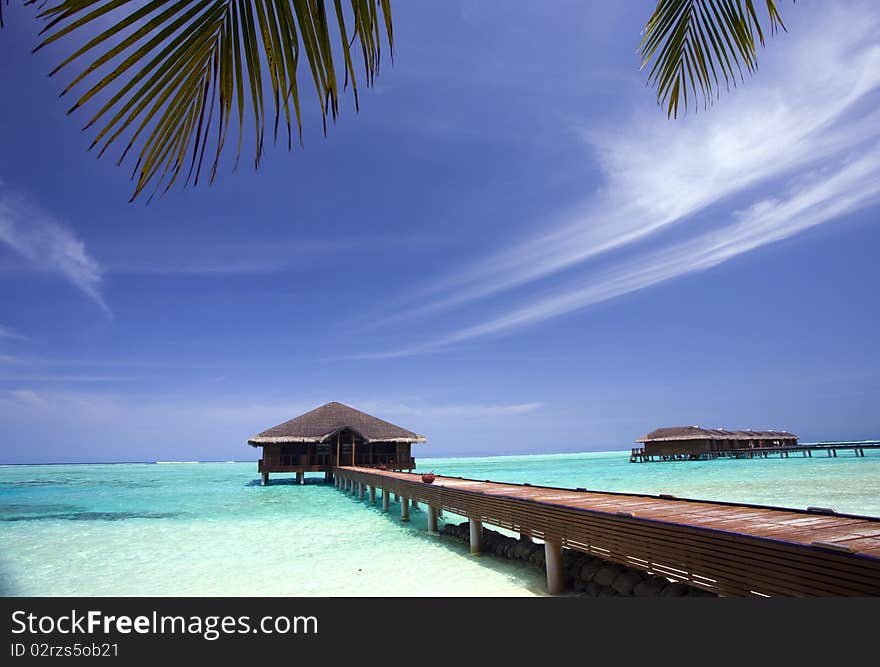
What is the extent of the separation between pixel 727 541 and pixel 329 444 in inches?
1131

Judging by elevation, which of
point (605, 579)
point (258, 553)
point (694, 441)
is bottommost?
point (258, 553)

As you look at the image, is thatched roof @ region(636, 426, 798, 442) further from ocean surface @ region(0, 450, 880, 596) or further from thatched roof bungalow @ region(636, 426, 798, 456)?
ocean surface @ region(0, 450, 880, 596)

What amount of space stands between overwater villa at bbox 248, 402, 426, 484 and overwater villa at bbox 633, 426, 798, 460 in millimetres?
32590

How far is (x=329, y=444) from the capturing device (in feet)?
101

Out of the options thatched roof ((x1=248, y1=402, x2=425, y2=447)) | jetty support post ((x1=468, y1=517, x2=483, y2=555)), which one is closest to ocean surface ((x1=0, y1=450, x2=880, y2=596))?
jetty support post ((x1=468, y1=517, x2=483, y2=555))

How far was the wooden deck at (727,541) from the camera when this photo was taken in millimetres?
3428

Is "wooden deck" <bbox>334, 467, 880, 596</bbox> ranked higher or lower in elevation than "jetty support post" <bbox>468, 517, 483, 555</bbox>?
higher

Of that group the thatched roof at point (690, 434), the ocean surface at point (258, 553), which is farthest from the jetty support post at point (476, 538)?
the thatched roof at point (690, 434)

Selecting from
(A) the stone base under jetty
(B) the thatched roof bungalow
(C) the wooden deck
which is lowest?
(A) the stone base under jetty

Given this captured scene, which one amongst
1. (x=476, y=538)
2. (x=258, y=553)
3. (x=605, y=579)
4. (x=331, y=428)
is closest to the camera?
(x=605, y=579)

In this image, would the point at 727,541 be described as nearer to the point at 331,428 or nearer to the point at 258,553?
the point at 258,553

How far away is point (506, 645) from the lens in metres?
3.41

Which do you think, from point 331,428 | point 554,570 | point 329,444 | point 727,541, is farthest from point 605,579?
point 329,444

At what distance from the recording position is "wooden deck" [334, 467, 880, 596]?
11.2ft
